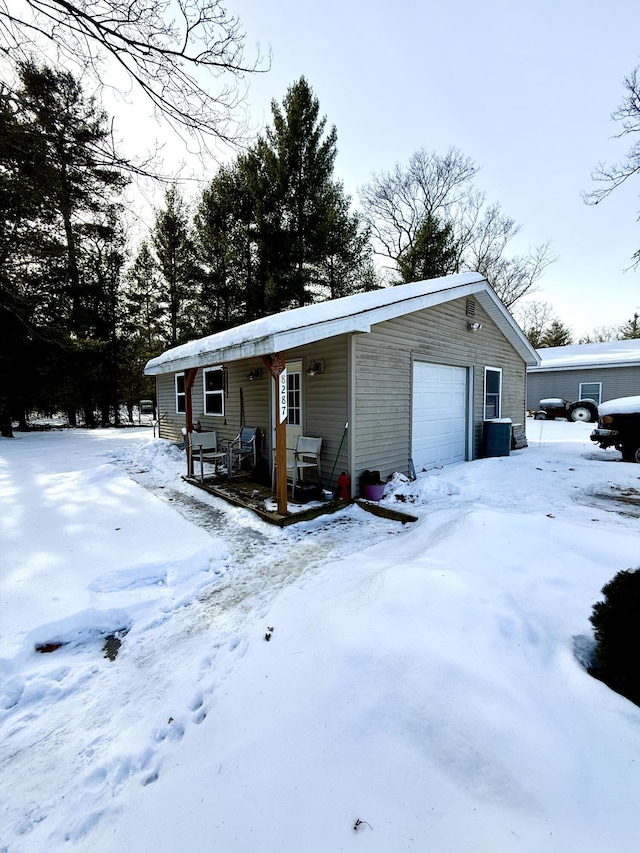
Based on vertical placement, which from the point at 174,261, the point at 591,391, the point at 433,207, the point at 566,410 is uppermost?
the point at 433,207

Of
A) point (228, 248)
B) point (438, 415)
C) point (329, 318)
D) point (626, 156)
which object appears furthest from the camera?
point (228, 248)

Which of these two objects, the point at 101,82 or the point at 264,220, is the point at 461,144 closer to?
the point at 264,220

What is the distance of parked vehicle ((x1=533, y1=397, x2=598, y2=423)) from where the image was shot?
56.4 feet

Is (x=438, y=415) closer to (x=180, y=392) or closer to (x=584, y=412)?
(x=180, y=392)

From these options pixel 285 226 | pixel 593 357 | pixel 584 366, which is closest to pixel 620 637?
pixel 285 226

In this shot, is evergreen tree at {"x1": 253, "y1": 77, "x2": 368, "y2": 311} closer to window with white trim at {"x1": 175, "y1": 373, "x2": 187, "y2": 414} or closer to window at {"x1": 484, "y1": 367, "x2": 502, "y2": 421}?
window with white trim at {"x1": 175, "y1": 373, "x2": 187, "y2": 414}

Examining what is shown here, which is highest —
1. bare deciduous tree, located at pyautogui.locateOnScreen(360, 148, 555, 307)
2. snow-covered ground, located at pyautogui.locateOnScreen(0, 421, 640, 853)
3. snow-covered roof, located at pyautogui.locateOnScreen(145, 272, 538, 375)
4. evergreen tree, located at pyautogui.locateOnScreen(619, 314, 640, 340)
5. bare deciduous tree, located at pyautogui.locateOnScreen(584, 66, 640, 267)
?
bare deciduous tree, located at pyautogui.locateOnScreen(360, 148, 555, 307)

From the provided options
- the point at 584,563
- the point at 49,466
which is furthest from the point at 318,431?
the point at 49,466

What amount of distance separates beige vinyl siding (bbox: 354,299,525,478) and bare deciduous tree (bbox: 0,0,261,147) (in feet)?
11.3

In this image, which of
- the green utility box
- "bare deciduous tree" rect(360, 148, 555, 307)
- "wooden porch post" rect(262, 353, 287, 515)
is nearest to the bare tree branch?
the green utility box

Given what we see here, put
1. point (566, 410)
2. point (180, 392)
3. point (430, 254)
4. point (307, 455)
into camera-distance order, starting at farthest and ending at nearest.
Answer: point (430, 254) < point (566, 410) < point (180, 392) < point (307, 455)

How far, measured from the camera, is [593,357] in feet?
59.8

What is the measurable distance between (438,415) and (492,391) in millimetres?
2818

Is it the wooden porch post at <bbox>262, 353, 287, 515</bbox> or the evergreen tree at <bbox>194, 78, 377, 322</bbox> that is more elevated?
the evergreen tree at <bbox>194, 78, 377, 322</bbox>
